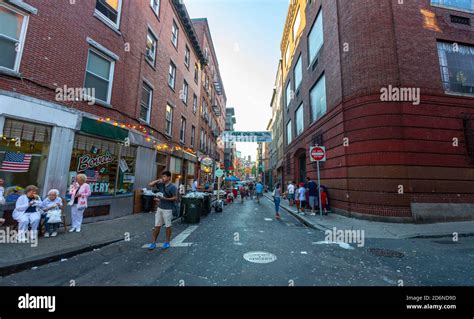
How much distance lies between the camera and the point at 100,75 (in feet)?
29.2

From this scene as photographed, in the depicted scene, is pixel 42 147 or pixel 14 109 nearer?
pixel 14 109

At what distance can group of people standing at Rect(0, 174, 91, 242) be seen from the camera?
215 inches

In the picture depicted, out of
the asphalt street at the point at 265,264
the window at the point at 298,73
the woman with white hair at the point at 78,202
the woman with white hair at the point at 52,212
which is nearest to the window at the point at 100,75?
the woman with white hair at the point at 78,202

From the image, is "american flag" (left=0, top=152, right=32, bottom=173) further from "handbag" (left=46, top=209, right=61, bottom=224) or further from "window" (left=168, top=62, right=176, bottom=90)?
"window" (left=168, top=62, right=176, bottom=90)

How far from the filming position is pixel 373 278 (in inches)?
142

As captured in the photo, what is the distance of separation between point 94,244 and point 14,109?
4885 mm

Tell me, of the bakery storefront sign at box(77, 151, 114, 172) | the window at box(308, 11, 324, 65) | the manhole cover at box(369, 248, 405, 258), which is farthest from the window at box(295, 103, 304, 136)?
the bakery storefront sign at box(77, 151, 114, 172)

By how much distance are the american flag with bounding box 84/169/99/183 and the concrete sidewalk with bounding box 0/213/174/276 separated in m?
1.78
